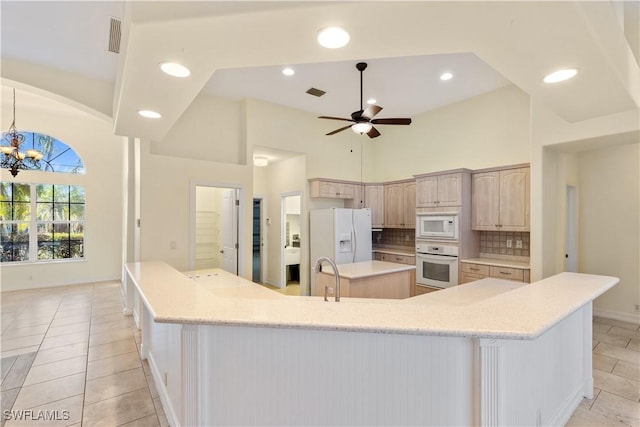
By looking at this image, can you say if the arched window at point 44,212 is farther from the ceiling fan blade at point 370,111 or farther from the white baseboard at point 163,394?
the ceiling fan blade at point 370,111

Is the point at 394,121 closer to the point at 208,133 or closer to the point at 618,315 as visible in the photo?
the point at 208,133

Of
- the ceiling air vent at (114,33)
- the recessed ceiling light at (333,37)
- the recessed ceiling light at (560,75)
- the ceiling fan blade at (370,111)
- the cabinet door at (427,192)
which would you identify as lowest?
the cabinet door at (427,192)

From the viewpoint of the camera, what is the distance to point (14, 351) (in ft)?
10.4

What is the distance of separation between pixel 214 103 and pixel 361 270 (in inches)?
141

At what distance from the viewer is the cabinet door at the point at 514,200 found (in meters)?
4.21

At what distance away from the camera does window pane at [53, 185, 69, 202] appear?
651 centimetres

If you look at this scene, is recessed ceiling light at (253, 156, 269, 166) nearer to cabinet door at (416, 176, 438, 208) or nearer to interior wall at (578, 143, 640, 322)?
cabinet door at (416, 176, 438, 208)

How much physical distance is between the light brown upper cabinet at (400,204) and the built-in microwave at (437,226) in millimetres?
573

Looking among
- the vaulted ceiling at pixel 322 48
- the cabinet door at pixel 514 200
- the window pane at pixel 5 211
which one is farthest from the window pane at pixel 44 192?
the cabinet door at pixel 514 200

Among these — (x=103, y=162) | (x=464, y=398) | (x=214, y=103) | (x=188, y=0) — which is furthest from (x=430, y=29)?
(x=103, y=162)

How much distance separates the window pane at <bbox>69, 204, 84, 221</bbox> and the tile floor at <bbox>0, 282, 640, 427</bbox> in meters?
2.63

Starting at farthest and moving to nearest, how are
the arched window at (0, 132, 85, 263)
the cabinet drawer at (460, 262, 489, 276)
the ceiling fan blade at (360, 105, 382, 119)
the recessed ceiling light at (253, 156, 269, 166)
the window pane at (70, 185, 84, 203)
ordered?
the window pane at (70, 185, 84, 203) → the recessed ceiling light at (253, 156, 269, 166) → the arched window at (0, 132, 85, 263) → the cabinet drawer at (460, 262, 489, 276) → the ceiling fan blade at (360, 105, 382, 119)

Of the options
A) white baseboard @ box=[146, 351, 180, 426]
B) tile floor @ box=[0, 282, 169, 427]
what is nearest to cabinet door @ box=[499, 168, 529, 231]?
white baseboard @ box=[146, 351, 180, 426]

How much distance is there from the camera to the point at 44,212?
6.42 metres
